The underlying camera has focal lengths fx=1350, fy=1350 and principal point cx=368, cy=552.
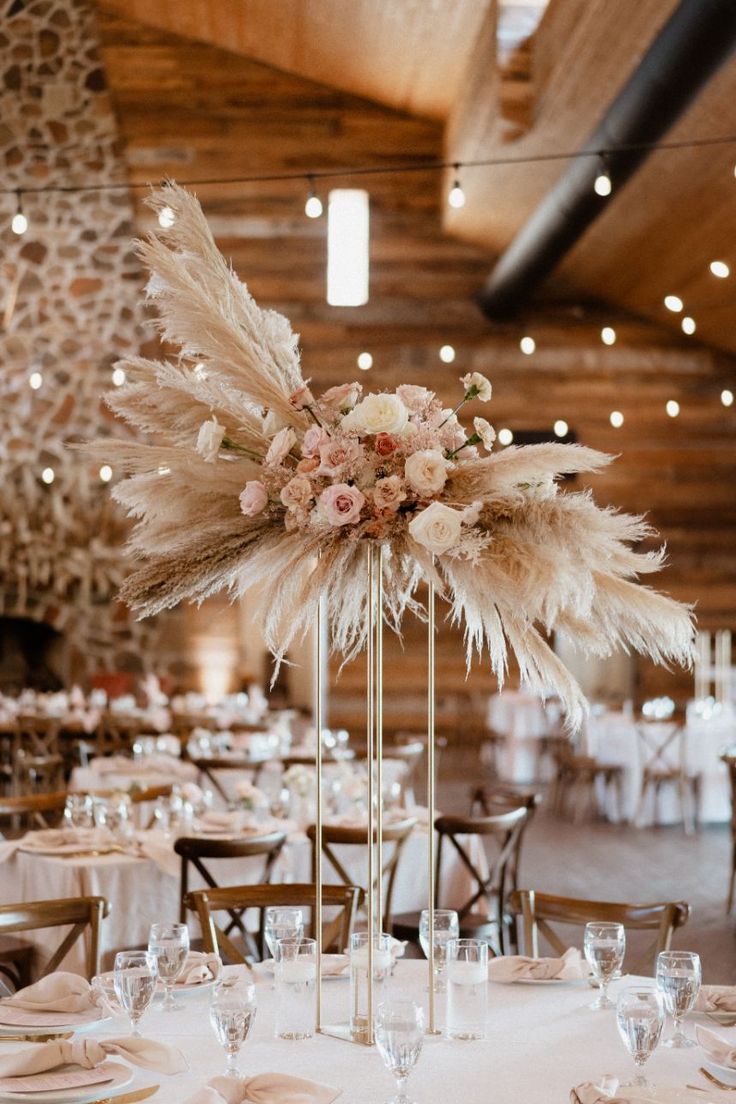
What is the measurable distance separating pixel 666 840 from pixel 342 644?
7.37 m

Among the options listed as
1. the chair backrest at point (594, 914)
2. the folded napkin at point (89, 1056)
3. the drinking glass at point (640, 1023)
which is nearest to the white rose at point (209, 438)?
the folded napkin at point (89, 1056)

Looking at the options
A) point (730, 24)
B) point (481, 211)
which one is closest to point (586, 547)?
point (730, 24)

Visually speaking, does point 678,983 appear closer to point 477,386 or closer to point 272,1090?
point 272,1090

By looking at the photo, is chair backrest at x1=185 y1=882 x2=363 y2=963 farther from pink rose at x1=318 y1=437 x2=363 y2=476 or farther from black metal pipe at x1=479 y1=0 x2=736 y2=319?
black metal pipe at x1=479 y1=0 x2=736 y2=319

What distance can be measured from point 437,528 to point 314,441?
313 mm

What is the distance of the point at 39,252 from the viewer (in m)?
14.1

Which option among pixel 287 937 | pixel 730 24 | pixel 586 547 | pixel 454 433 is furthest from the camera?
pixel 730 24

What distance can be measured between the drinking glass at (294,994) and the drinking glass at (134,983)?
9.4 inches

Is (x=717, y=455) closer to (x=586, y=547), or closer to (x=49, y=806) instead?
(x=49, y=806)

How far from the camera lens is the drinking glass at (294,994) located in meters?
2.41

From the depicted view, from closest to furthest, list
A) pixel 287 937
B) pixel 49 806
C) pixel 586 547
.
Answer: pixel 586 547
pixel 287 937
pixel 49 806

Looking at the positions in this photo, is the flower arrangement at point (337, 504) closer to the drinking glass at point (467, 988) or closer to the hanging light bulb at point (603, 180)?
the drinking glass at point (467, 988)

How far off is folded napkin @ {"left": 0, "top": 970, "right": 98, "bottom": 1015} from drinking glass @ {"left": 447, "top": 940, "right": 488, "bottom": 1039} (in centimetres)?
69

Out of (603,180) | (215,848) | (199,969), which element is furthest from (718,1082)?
(603,180)
